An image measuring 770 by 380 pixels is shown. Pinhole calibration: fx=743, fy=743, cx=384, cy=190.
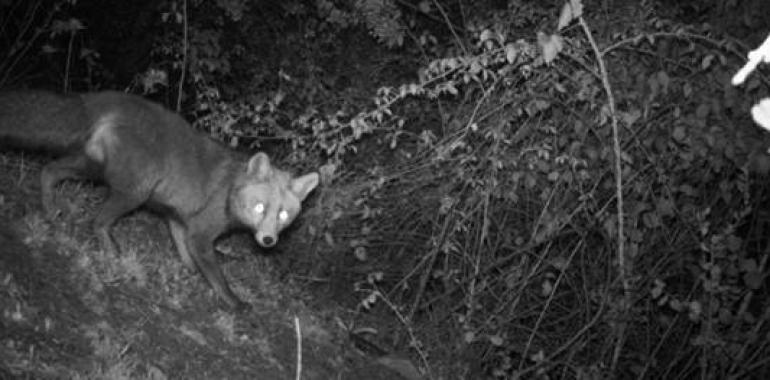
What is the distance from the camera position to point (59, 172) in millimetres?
6699

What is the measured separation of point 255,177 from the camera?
7.42 m

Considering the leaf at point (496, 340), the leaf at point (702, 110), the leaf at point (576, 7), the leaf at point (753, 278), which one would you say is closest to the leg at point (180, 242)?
the leaf at point (496, 340)

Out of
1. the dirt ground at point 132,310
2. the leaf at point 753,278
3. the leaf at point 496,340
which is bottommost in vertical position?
the dirt ground at point 132,310

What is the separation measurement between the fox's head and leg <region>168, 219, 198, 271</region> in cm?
63

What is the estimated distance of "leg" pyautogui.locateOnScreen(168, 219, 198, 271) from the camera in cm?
750

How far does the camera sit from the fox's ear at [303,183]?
7547mm

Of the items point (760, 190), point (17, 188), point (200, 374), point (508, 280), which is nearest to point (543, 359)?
point (508, 280)

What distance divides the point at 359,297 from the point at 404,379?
128 cm

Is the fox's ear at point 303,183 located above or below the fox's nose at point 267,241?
above

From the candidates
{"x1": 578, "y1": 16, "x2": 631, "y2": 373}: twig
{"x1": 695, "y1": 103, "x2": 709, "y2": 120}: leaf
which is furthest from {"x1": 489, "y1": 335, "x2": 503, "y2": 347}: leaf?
{"x1": 695, "y1": 103, "x2": 709, "y2": 120}: leaf

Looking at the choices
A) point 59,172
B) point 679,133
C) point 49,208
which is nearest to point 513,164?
point 679,133

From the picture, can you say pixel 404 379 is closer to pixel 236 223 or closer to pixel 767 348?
pixel 236 223

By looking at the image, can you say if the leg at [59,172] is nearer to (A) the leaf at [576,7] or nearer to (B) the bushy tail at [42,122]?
(B) the bushy tail at [42,122]

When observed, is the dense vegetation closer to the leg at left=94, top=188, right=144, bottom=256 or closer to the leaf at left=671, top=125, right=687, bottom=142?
the leaf at left=671, top=125, right=687, bottom=142
